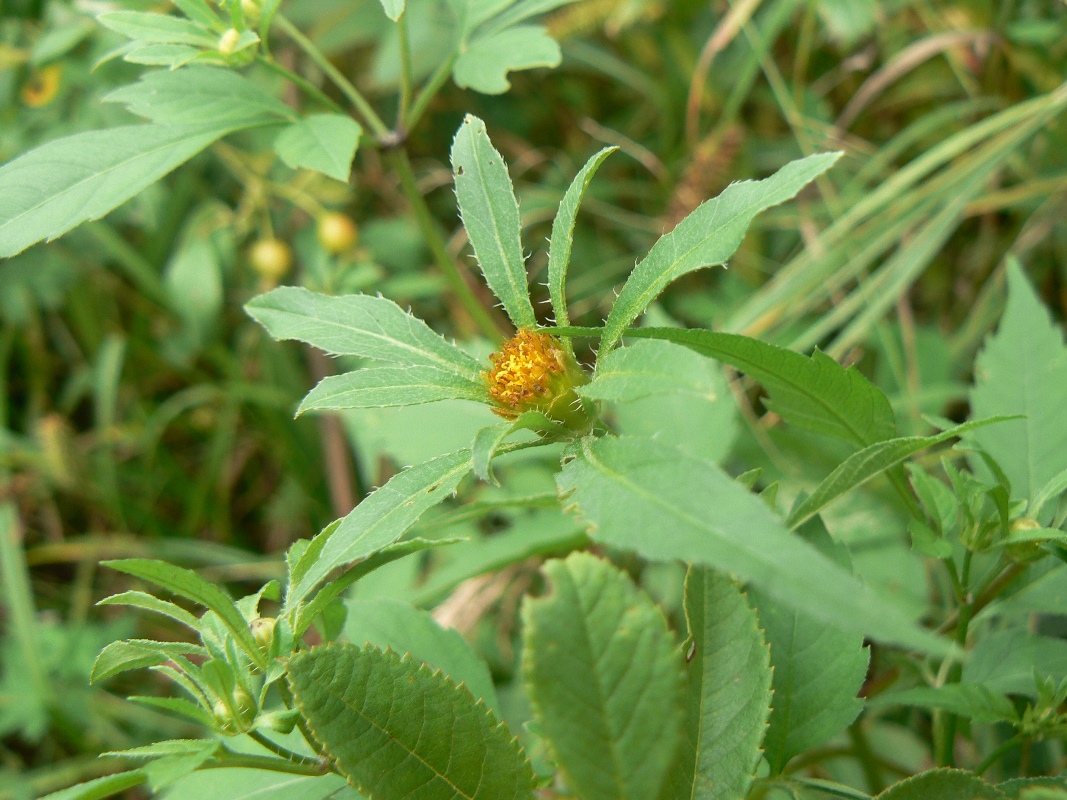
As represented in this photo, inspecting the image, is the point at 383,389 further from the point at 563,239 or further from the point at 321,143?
the point at 321,143

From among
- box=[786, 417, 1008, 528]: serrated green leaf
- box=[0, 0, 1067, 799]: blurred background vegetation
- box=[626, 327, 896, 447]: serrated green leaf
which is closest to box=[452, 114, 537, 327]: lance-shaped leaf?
box=[626, 327, 896, 447]: serrated green leaf

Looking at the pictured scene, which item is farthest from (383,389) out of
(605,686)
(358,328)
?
(605,686)

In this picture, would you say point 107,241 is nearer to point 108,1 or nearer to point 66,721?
point 108,1

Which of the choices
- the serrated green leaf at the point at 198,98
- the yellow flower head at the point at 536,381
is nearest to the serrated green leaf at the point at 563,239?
the yellow flower head at the point at 536,381

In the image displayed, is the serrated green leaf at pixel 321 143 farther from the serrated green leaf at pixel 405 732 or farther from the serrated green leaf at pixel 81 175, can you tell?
the serrated green leaf at pixel 405 732

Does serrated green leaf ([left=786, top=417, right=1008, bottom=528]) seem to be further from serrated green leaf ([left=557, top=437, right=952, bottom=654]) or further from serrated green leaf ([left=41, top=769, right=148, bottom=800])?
serrated green leaf ([left=41, top=769, right=148, bottom=800])
